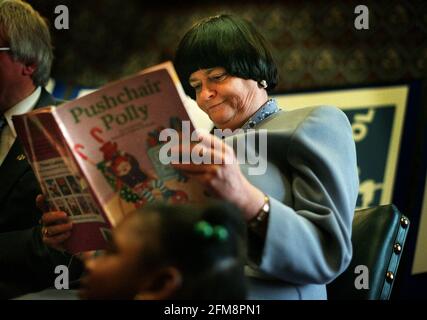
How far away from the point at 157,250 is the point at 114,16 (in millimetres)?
2938

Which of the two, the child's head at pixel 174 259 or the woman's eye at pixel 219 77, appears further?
the woman's eye at pixel 219 77

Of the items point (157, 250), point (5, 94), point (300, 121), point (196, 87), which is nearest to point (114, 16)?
point (5, 94)

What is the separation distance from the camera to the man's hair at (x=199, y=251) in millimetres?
929

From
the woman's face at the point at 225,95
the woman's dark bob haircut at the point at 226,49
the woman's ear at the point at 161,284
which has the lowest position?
the woman's ear at the point at 161,284

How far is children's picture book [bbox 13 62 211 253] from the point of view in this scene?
113cm

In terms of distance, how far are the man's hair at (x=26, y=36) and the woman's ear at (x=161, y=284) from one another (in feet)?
3.68

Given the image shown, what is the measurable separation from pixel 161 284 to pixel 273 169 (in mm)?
458

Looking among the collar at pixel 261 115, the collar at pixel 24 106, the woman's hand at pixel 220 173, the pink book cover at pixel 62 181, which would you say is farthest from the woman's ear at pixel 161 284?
the collar at pixel 24 106

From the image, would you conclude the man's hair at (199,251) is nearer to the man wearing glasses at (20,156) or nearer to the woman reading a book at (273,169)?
the woman reading a book at (273,169)

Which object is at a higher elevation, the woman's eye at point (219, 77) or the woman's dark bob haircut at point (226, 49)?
the woman's dark bob haircut at point (226, 49)

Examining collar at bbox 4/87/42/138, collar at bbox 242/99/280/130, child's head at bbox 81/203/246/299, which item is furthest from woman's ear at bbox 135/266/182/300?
collar at bbox 4/87/42/138

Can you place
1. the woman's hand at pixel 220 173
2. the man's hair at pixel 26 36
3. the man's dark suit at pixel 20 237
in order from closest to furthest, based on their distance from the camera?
1. the woman's hand at pixel 220 173
2. the man's dark suit at pixel 20 237
3. the man's hair at pixel 26 36

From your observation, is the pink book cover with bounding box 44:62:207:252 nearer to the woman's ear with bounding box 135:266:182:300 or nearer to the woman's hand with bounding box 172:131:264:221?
the woman's hand with bounding box 172:131:264:221

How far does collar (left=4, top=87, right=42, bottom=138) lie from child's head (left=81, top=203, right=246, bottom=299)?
1.01m
